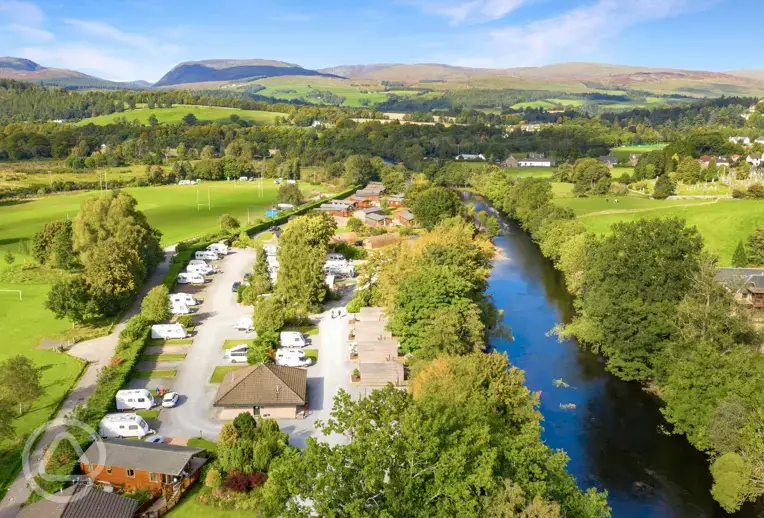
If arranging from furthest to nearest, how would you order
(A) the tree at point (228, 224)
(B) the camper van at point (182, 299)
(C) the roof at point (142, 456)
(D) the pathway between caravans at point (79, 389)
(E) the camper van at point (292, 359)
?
(A) the tree at point (228, 224) < (B) the camper van at point (182, 299) < (E) the camper van at point (292, 359) < (C) the roof at point (142, 456) < (D) the pathway between caravans at point (79, 389)

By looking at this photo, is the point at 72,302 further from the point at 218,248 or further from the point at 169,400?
the point at 218,248

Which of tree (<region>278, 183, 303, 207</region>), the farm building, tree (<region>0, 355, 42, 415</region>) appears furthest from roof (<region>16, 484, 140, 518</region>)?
tree (<region>278, 183, 303, 207</region>)

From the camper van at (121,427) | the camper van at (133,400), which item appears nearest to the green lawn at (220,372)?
the camper van at (133,400)

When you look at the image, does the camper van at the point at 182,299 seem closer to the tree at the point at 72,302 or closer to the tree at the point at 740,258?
the tree at the point at 72,302

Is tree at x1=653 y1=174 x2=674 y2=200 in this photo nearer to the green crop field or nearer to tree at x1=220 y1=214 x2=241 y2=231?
the green crop field

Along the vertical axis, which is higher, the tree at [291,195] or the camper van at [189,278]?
the tree at [291,195]

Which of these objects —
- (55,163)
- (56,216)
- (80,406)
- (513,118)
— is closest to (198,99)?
(55,163)


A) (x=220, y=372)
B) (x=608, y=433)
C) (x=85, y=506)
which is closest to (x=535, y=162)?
(x=608, y=433)
